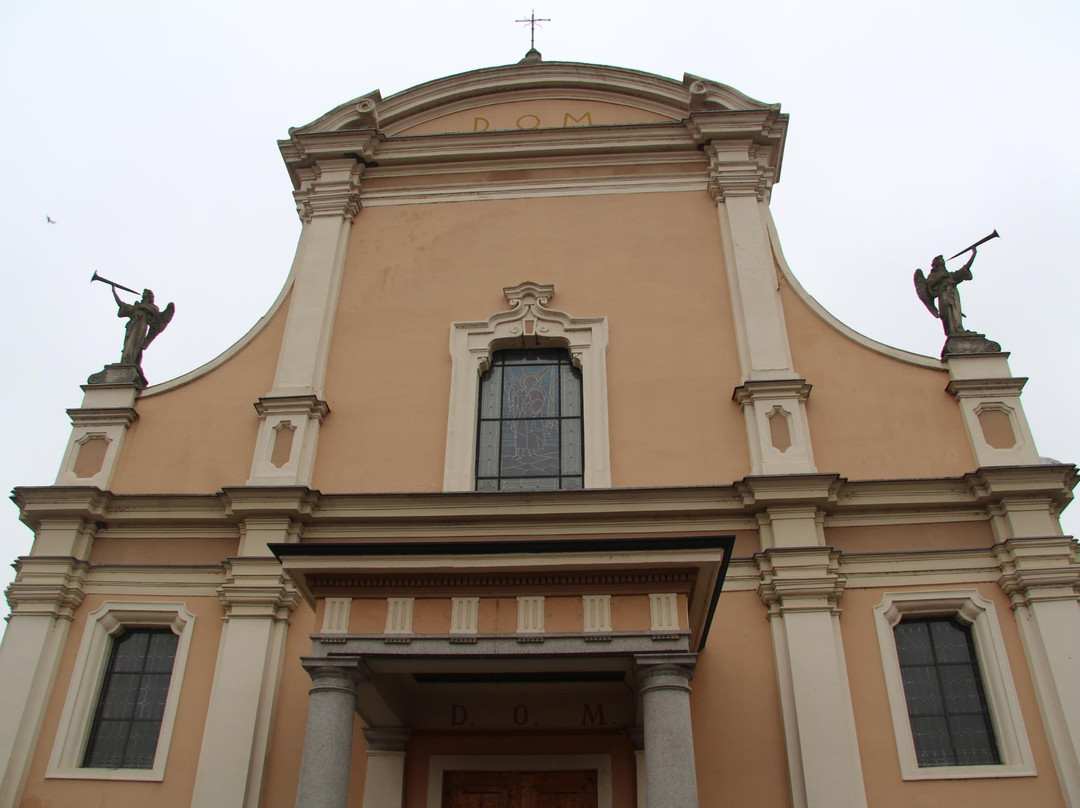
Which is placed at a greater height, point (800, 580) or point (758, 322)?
point (758, 322)

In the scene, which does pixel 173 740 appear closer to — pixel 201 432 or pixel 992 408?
pixel 201 432

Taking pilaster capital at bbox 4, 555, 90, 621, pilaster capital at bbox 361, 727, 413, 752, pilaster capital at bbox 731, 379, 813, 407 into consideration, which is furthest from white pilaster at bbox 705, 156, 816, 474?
pilaster capital at bbox 4, 555, 90, 621

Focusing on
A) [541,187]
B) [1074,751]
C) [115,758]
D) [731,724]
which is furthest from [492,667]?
[541,187]

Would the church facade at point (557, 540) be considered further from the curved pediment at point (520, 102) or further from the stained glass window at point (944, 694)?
the curved pediment at point (520, 102)

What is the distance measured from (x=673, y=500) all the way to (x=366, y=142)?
708 centimetres

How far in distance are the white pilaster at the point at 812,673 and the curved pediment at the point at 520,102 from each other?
7074 millimetres

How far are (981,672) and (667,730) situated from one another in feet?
12.4

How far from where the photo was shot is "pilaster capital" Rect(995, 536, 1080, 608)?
31.2ft

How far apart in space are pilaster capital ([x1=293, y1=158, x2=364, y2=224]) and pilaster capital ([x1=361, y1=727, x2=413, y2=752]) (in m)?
7.10

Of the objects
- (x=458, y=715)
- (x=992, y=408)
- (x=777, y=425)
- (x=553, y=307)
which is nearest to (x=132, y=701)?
(x=458, y=715)

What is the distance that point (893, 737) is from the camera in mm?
9094

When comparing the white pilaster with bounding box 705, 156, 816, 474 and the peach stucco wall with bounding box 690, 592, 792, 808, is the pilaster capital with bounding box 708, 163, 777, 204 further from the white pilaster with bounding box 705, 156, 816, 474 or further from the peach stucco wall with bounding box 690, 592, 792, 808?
the peach stucco wall with bounding box 690, 592, 792, 808

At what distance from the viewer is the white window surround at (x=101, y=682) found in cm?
952

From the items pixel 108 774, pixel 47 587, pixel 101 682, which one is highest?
pixel 47 587
